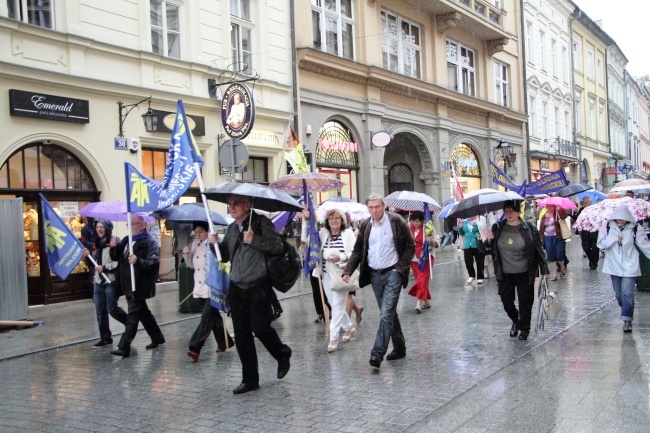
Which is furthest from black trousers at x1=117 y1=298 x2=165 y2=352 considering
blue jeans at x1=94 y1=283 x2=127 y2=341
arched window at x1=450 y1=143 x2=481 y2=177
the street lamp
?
arched window at x1=450 y1=143 x2=481 y2=177

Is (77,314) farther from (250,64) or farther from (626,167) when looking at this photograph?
(626,167)

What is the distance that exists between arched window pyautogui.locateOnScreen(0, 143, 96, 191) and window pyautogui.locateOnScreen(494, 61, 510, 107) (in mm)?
21892

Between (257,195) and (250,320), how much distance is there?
1128 mm

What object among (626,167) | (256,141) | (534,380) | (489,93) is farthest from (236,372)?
(626,167)

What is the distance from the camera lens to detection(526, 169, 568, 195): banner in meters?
16.4

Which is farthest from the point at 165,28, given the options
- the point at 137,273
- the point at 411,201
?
the point at 137,273

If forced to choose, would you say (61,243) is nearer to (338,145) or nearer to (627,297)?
(627,297)

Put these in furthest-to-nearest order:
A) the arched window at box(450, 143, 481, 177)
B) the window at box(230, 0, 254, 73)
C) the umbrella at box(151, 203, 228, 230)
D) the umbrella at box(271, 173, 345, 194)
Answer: the arched window at box(450, 143, 481, 177)
the window at box(230, 0, 254, 73)
the umbrella at box(271, 173, 345, 194)
the umbrella at box(151, 203, 228, 230)

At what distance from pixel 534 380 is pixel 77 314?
826 cm

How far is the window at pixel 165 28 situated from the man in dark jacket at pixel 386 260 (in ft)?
31.1

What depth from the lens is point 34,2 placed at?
42.0 feet

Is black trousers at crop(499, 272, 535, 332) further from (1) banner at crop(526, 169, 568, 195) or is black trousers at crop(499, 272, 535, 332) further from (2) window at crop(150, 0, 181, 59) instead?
(2) window at crop(150, 0, 181, 59)

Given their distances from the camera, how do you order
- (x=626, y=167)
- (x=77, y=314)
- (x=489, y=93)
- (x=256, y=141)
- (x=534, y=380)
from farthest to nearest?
(x=626, y=167) < (x=489, y=93) < (x=256, y=141) < (x=77, y=314) < (x=534, y=380)

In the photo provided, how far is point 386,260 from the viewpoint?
23.6ft
